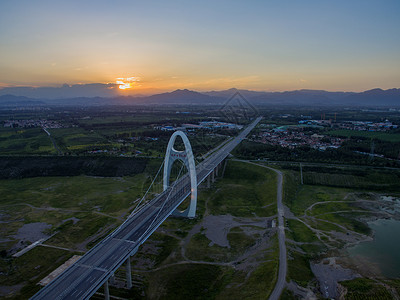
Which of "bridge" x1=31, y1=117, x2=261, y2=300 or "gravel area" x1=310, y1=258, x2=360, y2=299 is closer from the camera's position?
"bridge" x1=31, y1=117, x2=261, y2=300

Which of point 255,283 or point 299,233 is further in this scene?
point 299,233

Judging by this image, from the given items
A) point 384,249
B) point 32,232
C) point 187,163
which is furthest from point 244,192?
point 32,232

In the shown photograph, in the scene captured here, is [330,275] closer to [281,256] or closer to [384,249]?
[281,256]

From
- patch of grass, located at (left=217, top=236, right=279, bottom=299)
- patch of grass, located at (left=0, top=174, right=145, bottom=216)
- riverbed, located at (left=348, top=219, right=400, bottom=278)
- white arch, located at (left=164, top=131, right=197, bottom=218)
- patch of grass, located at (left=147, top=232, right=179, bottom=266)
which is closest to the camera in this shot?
patch of grass, located at (left=217, top=236, right=279, bottom=299)

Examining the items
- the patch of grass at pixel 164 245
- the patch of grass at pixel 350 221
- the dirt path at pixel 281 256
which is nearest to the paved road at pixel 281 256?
the dirt path at pixel 281 256

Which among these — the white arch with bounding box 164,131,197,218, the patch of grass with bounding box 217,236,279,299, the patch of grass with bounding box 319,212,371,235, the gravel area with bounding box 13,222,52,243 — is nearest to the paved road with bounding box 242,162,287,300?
the patch of grass with bounding box 217,236,279,299

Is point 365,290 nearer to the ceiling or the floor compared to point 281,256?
nearer to the floor

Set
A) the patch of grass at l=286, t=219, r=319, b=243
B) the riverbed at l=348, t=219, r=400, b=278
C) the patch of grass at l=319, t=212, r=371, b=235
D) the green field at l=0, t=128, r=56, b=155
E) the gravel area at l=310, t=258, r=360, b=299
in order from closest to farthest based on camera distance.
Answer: the gravel area at l=310, t=258, r=360, b=299 < the riverbed at l=348, t=219, r=400, b=278 < the patch of grass at l=286, t=219, r=319, b=243 < the patch of grass at l=319, t=212, r=371, b=235 < the green field at l=0, t=128, r=56, b=155

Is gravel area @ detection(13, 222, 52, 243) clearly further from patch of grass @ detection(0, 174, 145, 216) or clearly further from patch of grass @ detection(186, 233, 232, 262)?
patch of grass @ detection(186, 233, 232, 262)

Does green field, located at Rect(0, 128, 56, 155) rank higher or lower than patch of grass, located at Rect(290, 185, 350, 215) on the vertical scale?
higher
